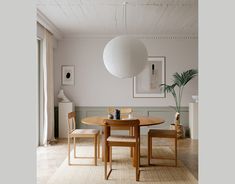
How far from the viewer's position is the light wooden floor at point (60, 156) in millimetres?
3895

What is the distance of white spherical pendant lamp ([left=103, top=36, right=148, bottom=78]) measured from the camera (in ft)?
11.8

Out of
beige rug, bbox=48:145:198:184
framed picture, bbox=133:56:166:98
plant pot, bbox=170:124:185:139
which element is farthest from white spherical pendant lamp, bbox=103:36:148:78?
framed picture, bbox=133:56:166:98

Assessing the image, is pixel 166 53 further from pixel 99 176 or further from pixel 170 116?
pixel 99 176

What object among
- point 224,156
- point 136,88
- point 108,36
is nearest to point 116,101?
point 136,88

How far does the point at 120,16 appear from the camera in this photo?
5367 millimetres

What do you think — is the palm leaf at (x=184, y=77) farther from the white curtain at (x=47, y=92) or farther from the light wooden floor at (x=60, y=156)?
the white curtain at (x=47, y=92)

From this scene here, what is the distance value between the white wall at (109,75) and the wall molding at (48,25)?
0.65 m

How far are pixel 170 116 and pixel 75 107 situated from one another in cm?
240

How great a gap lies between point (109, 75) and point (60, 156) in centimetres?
288

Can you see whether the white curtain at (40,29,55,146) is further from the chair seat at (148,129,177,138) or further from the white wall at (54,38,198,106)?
the chair seat at (148,129,177,138)

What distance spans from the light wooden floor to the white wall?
1139 millimetres

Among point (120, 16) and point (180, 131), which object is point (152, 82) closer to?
point (180, 131)

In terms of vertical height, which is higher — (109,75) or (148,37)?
(148,37)

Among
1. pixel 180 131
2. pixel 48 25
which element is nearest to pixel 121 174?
pixel 180 131
